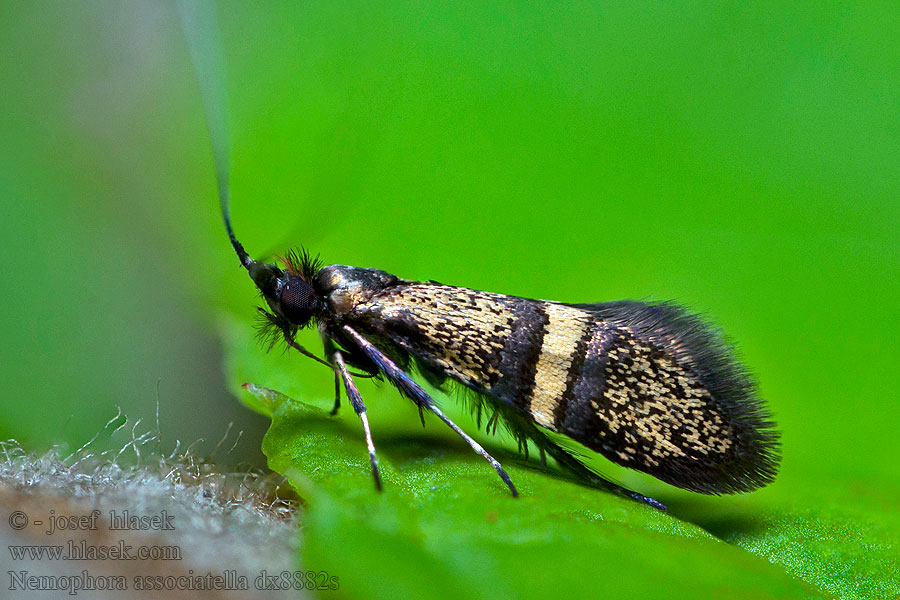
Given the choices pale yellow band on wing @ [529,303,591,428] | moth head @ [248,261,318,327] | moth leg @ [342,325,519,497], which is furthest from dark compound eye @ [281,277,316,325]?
pale yellow band on wing @ [529,303,591,428]

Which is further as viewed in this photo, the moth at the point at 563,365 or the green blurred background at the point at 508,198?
the green blurred background at the point at 508,198

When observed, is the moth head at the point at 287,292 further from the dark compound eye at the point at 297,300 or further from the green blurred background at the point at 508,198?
the green blurred background at the point at 508,198

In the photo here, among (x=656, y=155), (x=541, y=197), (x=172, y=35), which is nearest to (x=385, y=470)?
(x=541, y=197)

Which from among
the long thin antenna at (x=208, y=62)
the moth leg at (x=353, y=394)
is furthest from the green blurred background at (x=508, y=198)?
the long thin antenna at (x=208, y=62)

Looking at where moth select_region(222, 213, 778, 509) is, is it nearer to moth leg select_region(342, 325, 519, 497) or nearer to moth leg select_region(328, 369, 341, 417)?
moth leg select_region(342, 325, 519, 497)

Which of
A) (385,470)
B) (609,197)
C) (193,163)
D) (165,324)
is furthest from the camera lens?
(193,163)

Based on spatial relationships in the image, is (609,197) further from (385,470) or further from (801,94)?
(385,470)

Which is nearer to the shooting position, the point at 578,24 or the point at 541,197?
the point at 541,197
